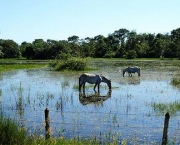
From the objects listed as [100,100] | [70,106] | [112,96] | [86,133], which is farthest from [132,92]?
[86,133]

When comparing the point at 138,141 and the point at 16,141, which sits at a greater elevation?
the point at 16,141

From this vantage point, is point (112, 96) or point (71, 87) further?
point (71, 87)

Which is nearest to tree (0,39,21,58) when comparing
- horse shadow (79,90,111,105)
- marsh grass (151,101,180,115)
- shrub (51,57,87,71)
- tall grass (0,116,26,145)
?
shrub (51,57,87,71)

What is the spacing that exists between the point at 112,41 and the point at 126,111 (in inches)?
4537

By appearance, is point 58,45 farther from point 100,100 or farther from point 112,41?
point 100,100

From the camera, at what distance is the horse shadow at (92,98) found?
2005cm

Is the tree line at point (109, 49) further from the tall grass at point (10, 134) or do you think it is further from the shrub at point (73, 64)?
the tall grass at point (10, 134)

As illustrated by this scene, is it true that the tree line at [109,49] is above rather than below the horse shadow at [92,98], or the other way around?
above

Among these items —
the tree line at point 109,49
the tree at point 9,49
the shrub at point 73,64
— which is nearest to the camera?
the shrub at point 73,64

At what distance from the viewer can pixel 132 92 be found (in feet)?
78.7

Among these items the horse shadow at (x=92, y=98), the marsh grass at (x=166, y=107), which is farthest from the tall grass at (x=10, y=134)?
the horse shadow at (x=92, y=98)

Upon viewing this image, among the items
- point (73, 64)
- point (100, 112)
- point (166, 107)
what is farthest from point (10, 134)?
point (73, 64)

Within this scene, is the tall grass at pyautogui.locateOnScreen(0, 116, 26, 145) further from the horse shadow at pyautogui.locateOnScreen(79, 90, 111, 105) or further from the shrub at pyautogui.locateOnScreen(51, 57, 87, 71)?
the shrub at pyautogui.locateOnScreen(51, 57, 87, 71)

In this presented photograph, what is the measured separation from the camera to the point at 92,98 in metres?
21.5
